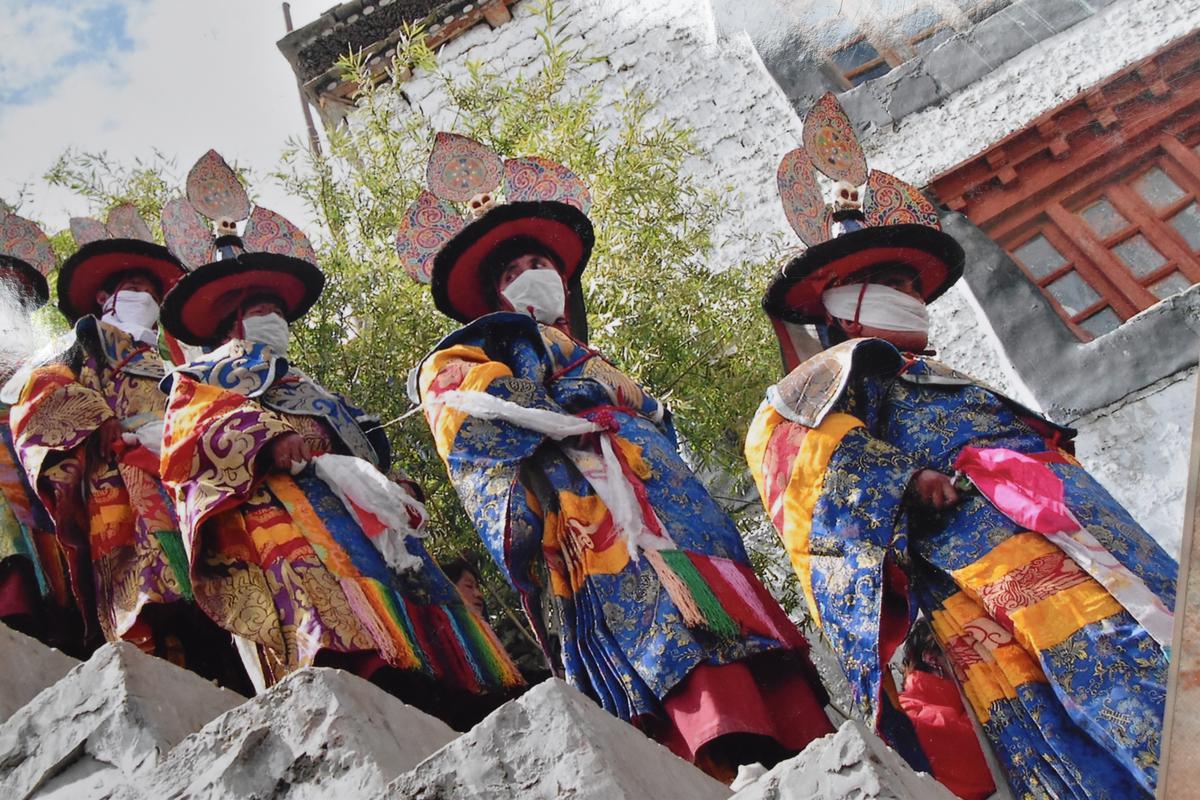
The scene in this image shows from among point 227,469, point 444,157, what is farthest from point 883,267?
point 227,469

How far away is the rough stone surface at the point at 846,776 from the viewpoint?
218cm

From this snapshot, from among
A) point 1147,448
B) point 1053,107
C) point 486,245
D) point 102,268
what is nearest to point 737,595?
point 486,245

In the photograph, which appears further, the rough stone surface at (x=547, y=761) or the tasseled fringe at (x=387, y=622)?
the tasseled fringe at (x=387, y=622)

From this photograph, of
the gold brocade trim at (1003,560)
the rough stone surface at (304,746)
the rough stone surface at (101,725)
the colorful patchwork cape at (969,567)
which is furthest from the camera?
the gold brocade trim at (1003,560)

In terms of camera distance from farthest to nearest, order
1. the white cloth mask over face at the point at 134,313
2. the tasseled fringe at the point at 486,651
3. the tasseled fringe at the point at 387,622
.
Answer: the white cloth mask over face at the point at 134,313, the tasseled fringe at the point at 486,651, the tasseled fringe at the point at 387,622

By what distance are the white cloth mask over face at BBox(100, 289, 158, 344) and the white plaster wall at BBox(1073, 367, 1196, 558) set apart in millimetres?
3874

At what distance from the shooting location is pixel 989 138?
7.78m

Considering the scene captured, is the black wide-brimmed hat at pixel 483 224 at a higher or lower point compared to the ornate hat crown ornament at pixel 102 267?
lower

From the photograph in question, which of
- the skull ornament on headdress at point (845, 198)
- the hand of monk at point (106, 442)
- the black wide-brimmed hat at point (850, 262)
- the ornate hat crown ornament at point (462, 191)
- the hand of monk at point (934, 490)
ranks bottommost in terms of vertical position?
the hand of monk at point (934, 490)

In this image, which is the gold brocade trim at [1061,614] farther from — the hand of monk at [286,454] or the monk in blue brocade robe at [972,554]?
the hand of monk at [286,454]

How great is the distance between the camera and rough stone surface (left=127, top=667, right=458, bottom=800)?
8.54ft

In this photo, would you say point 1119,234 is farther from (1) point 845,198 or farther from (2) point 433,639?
(2) point 433,639

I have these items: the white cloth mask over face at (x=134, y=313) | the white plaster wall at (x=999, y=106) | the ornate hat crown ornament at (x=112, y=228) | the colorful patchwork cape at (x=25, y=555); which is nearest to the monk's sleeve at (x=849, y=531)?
the colorful patchwork cape at (x=25, y=555)

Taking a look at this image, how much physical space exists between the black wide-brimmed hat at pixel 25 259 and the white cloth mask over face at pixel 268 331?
139 cm
